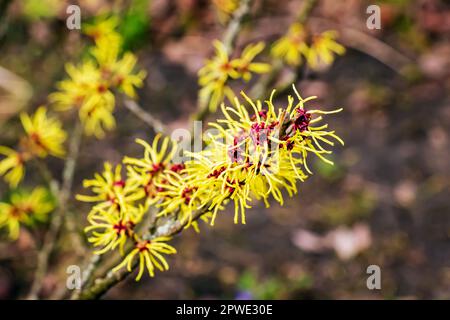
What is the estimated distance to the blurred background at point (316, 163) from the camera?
7.23 feet

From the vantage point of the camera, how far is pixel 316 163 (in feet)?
8.68

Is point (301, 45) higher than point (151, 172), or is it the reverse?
point (301, 45)

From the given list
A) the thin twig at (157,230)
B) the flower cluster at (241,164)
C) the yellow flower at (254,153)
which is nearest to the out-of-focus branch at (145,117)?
the thin twig at (157,230)

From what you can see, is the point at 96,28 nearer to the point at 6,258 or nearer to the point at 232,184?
the point at 232,184

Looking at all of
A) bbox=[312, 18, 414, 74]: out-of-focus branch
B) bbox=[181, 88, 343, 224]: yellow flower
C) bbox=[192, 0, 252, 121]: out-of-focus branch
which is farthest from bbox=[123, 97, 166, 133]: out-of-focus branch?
bbox=[312, 18, 414, 74]: out-of-focus branch

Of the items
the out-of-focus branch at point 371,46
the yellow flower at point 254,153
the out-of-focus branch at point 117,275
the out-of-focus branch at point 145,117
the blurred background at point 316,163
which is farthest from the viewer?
the out-of-focus branch at point 371,46

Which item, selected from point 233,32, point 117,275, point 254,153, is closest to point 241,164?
point 254,153

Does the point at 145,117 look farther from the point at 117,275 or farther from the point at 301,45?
the point at 301,45

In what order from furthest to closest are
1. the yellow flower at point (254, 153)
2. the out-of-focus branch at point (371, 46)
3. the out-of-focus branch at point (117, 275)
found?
the out-of-focus branch at point (371, 46), the out-of-focus branch at point (117, 275), the yellow flower at point (254, 153)

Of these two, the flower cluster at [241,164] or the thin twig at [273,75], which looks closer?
the flower cluster at [241,164]

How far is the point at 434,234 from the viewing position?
7.56 feet

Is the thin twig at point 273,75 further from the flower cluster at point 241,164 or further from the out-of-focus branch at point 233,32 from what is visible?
the flower cluster at point 241,164
